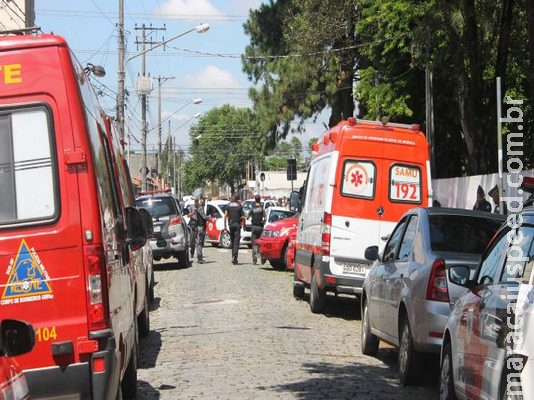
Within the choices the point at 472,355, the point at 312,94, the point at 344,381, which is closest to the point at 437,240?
the point at 344,381

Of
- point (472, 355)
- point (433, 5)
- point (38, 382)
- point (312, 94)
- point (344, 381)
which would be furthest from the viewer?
point (312, 94)

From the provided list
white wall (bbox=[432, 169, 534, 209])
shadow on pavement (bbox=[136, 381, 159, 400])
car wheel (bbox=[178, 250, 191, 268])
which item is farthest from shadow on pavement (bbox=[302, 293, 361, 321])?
car wheel (bbox=[178, 250, 191, 268])

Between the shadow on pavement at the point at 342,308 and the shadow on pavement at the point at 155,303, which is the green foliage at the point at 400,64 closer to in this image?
the shadow on pavement at the point at 342,308

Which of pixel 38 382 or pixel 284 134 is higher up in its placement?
pixel 284 134

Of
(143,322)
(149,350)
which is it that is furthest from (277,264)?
(149,350)

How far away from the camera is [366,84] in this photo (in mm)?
27766

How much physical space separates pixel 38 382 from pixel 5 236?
37.1 inches

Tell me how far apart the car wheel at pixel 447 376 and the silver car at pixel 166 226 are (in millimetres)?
16355

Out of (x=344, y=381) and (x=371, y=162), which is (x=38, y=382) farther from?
(x=371, y=162)

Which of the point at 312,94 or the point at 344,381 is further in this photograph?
the point at 312,94

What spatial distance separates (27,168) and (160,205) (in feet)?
59.3

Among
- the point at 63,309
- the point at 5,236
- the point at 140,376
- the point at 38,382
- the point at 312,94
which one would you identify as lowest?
the point at 140,376

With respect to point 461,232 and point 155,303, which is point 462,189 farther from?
point 461,232

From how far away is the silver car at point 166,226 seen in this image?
23031 mm
